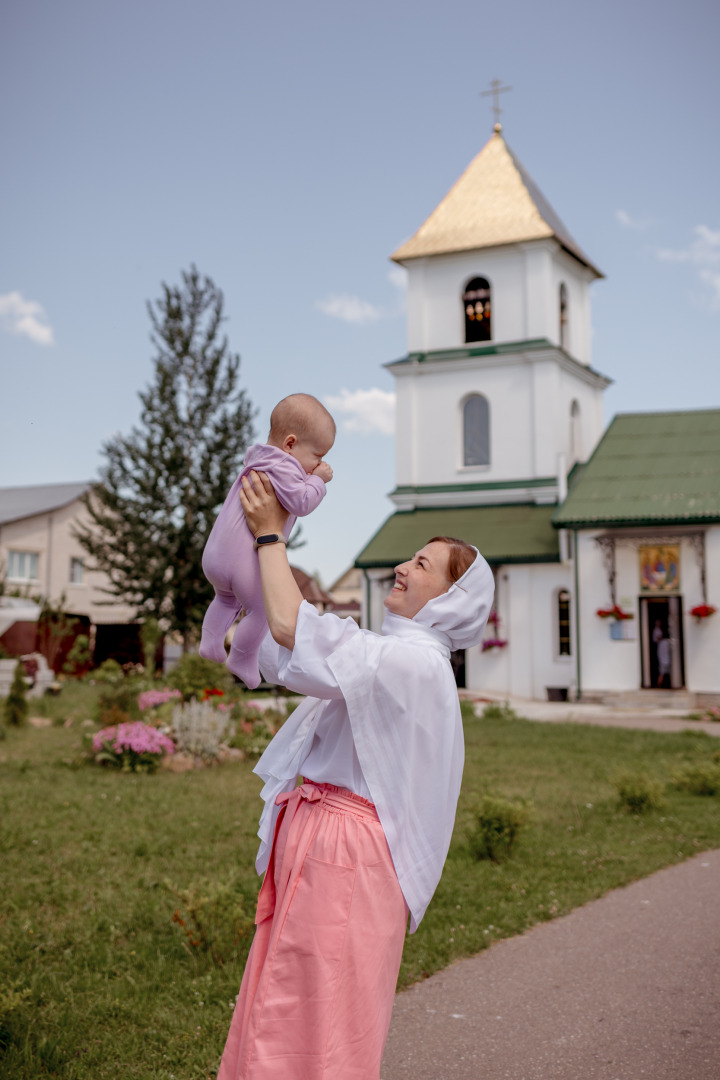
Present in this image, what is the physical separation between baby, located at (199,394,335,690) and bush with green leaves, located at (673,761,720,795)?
905cm

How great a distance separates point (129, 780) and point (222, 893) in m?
5.93

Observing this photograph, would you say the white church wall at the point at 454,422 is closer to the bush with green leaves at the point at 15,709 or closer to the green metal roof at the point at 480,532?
the green metal roof at the point at 480,532

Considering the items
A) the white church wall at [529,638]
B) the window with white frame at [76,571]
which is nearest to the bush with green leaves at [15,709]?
the white church wall at [529,638]

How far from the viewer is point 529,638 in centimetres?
2414

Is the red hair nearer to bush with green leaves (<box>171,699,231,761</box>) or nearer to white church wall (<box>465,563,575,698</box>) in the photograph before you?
bush with green leaves (<box>171,699,231,761</box>)

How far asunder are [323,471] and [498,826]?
18.7 ft

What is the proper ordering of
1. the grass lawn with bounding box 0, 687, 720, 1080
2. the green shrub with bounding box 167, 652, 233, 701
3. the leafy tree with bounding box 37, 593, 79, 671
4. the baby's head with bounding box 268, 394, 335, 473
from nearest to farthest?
the baby's head with bounding box 268, 394, 335, 473, the grass lawn with bounding box 0, 687, 720, 1080, the green shrub with bounding box 167, 652, 233, 701, the leafy tree with bounding box 37, 593, 79, 671

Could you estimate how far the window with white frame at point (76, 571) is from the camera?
3888 centimetres

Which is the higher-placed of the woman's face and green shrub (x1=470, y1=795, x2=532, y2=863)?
the woman's face

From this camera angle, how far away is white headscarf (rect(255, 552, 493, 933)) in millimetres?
2590

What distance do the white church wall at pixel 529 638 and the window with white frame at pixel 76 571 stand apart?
20479 millimetres

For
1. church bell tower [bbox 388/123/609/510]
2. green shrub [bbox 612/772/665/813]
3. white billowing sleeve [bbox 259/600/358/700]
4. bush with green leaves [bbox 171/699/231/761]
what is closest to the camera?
white billowing sleeve [bbox 259/600/358/700]

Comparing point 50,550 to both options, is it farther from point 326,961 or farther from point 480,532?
point 326,961

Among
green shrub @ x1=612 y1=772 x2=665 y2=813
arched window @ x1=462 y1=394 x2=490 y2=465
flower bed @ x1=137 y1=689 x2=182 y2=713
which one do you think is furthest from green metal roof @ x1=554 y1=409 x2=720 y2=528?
green shrub @ x1=612 y1=772 x2=665 y2=813
